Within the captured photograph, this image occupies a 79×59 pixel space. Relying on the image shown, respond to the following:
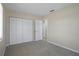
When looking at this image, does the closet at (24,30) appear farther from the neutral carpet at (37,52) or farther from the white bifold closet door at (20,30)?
the neutral carpet at (37,52)

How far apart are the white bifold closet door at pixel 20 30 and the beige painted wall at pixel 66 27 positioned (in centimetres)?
192

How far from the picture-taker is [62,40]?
432cm

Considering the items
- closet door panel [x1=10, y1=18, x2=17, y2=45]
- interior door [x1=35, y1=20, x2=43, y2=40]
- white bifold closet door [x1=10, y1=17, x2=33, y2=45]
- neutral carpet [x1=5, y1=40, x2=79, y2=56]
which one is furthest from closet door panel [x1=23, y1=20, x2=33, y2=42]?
neutral carpet [x1=5, y1=40, x2=79, y2=56]

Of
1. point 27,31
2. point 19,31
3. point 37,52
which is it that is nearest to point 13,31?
point 19,31

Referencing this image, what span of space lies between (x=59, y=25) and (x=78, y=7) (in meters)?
1.59

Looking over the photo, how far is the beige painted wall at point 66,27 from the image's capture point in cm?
345

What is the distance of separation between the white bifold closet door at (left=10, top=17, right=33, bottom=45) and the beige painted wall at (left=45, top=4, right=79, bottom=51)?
1.92 meters

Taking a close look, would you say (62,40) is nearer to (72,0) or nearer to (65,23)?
(65,23)

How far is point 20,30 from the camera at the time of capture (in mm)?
5383

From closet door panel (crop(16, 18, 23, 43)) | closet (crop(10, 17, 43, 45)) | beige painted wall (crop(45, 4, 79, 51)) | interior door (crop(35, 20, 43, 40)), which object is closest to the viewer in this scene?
beige painted wall (crop(45, 4, 79, 51))

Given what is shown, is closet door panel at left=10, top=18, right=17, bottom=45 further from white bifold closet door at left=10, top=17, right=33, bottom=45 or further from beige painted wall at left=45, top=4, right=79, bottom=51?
beige painted wall at left=45, top=4, right=79, bottom=51

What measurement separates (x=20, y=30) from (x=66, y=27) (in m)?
3.24

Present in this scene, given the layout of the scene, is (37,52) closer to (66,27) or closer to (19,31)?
(66,27)

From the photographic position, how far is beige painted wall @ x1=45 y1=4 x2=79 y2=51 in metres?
3.45
